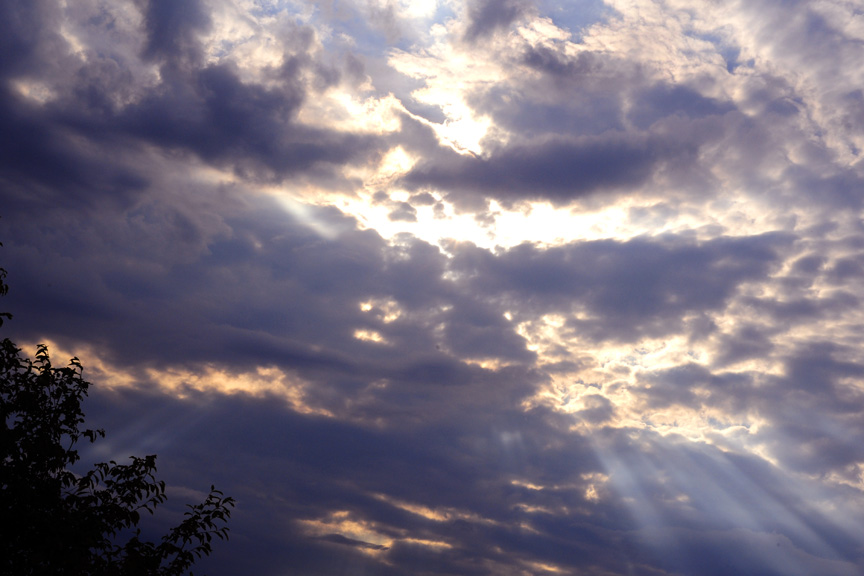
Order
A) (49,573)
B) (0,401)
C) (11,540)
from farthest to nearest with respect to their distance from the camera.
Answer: (0,401), (11,540), (49,573)

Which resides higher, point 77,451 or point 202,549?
point 77,451

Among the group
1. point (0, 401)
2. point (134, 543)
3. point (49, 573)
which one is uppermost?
point (0, 401)

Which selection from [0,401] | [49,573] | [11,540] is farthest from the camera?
[0,401]

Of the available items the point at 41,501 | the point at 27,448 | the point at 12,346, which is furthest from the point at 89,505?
the point at 12,346

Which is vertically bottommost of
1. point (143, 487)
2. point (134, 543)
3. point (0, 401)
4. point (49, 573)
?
point (49, 573)

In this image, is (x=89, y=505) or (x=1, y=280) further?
(x=1, y=280)

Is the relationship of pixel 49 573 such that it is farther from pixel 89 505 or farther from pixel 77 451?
pixel 77 451

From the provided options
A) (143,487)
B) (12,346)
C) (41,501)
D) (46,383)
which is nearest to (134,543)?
(143,487)

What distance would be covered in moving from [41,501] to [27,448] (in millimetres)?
1547

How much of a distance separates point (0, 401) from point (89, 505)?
4.06 meters

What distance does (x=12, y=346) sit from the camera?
19062 millimetres

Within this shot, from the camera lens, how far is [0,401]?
18219 millimetres

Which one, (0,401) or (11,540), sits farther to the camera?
(0,401)

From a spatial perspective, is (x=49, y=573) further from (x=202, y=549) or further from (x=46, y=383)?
(x=46, y=383)
